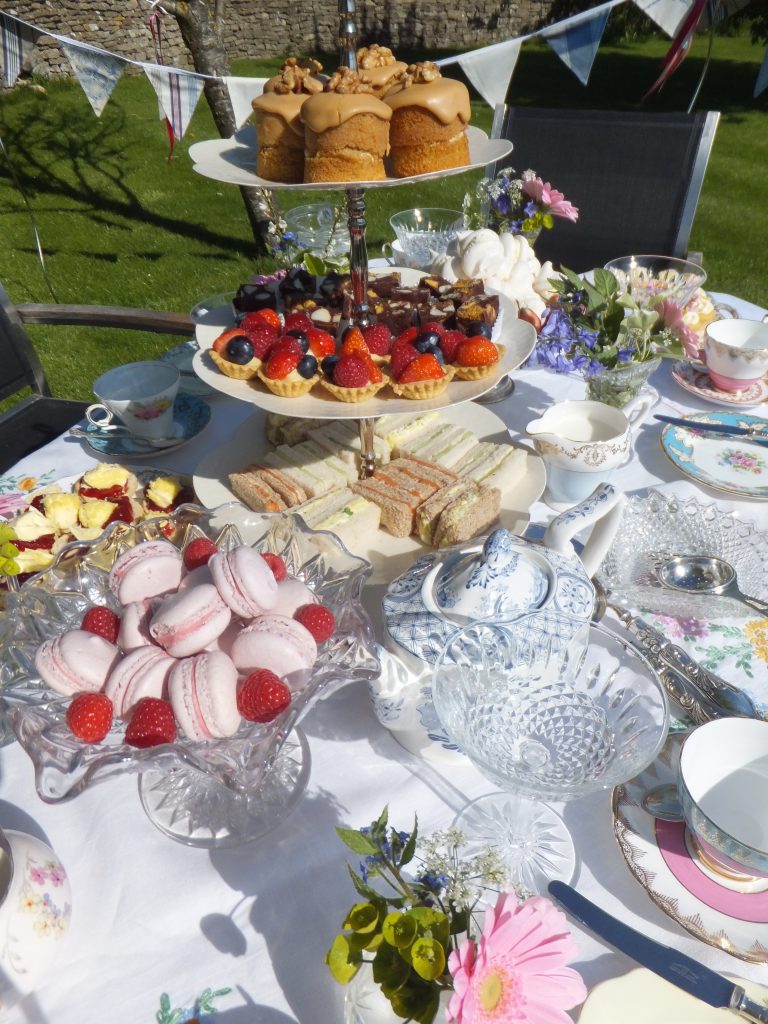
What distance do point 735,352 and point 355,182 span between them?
1024 mm

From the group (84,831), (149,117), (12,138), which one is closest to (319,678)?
(84,831)

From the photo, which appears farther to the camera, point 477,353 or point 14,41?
point 14,41

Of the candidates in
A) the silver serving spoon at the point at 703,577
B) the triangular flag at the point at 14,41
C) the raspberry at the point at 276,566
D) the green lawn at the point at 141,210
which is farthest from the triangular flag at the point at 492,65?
the raspberry at the point at 276,566

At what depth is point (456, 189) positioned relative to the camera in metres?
6.48

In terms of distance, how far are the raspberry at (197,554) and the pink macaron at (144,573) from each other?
18 mm

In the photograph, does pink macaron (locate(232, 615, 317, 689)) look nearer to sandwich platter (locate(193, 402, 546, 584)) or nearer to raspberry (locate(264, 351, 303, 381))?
sandwich platter (locate(193, 402, 546, 584))

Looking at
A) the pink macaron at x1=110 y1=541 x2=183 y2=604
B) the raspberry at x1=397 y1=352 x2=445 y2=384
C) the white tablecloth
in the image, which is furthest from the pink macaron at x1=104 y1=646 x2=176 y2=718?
the raspberry at x1=397 y1=352 x2=445 y2=384

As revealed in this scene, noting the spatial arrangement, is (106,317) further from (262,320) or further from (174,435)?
(262,320)

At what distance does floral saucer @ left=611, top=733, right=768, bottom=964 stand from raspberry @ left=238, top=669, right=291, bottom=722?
471 mm

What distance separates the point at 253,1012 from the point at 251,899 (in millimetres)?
125

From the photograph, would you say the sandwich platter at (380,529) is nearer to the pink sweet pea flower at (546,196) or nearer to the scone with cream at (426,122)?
the scone with cream at (426,122)

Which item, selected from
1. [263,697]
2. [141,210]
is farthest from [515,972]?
[141,210]

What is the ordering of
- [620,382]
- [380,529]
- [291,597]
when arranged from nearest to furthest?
[291,597] < [380,529] < [620,382]

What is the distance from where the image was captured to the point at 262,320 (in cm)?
141
